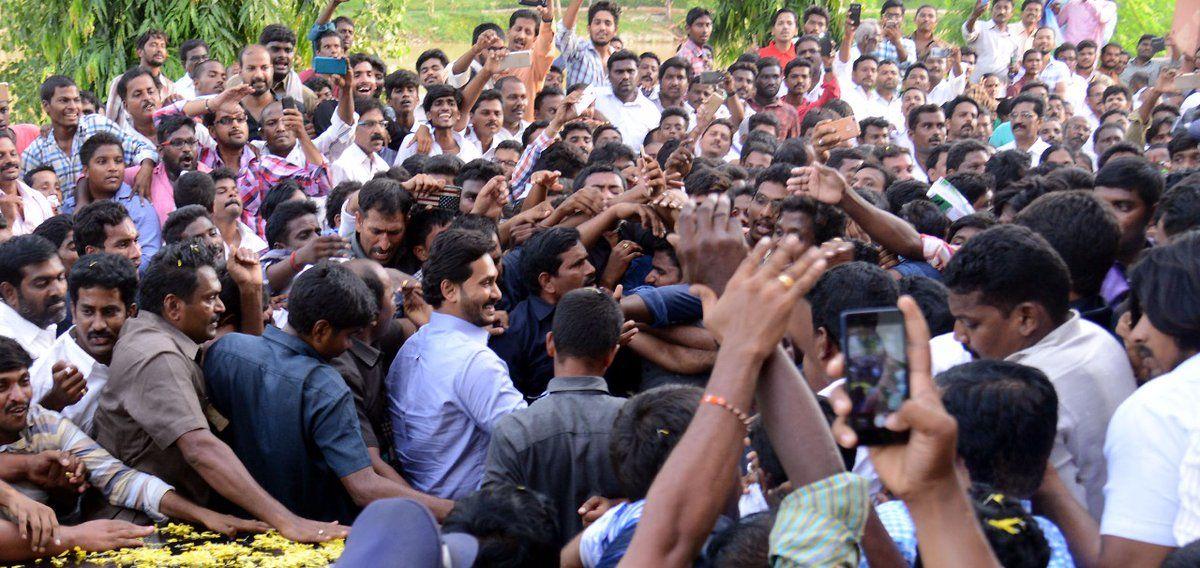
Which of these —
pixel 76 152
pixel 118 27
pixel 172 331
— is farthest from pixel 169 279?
pixel 118 27

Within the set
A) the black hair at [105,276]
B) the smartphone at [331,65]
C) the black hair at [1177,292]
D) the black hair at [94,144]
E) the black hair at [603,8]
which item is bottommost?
the black hair at [105,276]

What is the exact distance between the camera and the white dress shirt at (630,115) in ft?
35.7

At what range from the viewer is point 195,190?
736cm

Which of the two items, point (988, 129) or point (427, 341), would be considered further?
point (988, 129)

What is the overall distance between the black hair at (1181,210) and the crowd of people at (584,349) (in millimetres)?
19

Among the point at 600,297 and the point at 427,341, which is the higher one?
the point at 600,297

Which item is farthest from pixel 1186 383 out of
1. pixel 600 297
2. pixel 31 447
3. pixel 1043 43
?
pixel 1043 43

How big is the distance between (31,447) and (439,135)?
18.4ft

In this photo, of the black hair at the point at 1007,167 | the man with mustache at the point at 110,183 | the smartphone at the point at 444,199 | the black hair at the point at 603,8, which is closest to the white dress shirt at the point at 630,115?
the black hair at the point at 603,8

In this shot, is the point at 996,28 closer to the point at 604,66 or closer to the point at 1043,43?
the point at 1043,43

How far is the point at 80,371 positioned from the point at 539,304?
1.79 m

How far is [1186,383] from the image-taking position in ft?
8.77

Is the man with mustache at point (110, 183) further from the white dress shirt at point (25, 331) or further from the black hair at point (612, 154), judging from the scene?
the black hair at point (612, 154)

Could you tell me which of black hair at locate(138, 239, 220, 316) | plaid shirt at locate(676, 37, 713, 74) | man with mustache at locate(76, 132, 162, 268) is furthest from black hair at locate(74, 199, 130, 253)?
plaid shirt at locate(676, 37, 713, 74)
